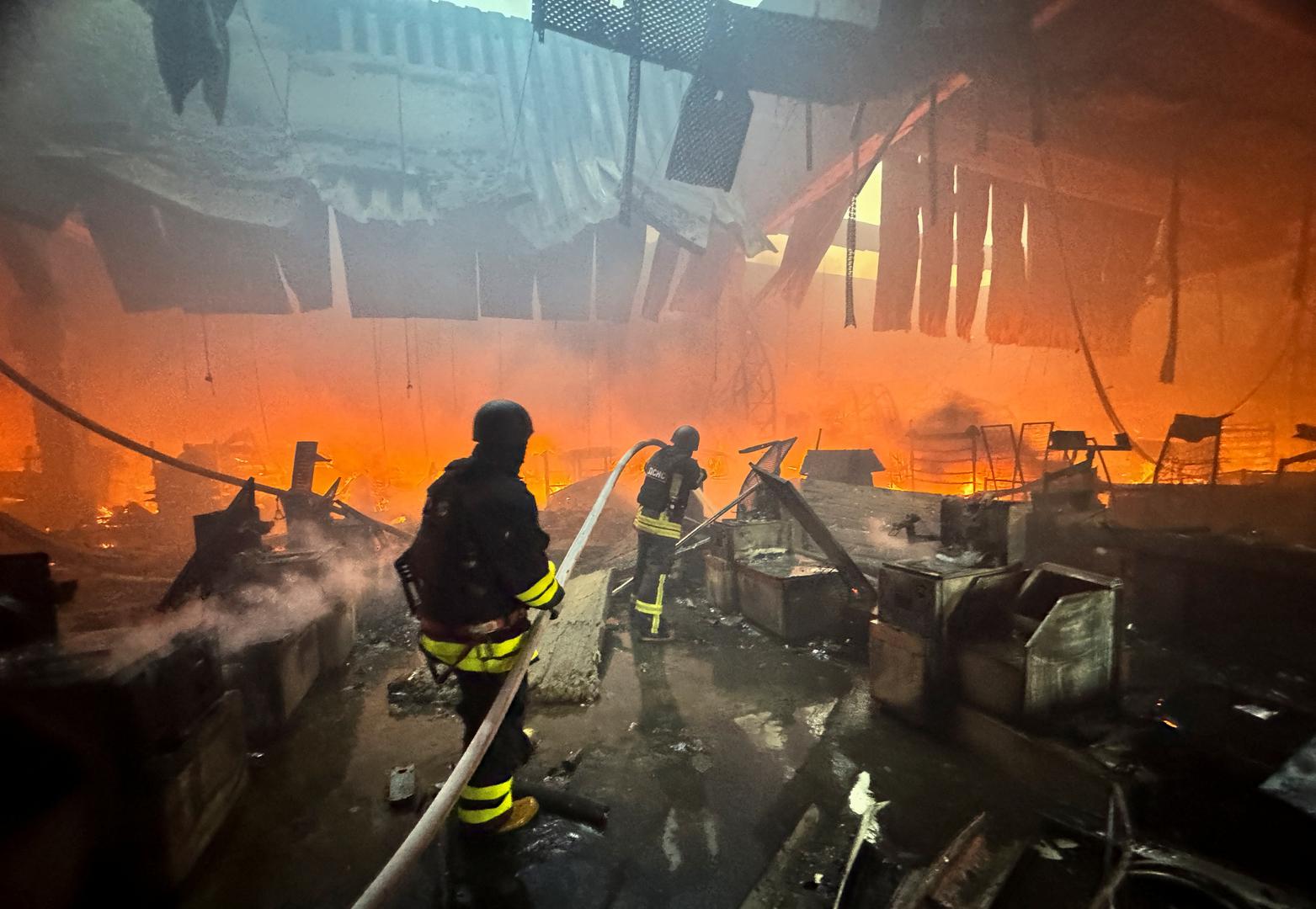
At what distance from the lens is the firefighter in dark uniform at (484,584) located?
113 inches

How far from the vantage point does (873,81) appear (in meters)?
5.26

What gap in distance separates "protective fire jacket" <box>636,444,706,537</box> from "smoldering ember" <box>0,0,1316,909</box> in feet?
0.22

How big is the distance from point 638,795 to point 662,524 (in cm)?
310

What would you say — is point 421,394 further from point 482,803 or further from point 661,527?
point 482,803

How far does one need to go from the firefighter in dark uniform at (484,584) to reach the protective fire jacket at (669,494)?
3.14 metres

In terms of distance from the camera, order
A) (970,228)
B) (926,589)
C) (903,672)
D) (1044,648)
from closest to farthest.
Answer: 1. (1044,648)
2. (926,589)
3. (903,672)
4. (970,228)

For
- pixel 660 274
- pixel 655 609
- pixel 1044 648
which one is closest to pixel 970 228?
pixel 660 274

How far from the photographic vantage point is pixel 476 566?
2869mm

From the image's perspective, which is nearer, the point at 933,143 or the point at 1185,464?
the point at 933,143

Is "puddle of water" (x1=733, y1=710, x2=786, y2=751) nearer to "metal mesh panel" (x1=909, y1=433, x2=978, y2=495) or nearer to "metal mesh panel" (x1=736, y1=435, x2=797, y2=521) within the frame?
"metal mesh panel" (x1=736, y1=435, x2=797, y2=521)

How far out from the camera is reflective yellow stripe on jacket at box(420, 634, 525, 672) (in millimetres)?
2898

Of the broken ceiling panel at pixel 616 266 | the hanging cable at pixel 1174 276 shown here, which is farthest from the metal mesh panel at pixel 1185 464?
the broken ceiling panel at pixel 616 266

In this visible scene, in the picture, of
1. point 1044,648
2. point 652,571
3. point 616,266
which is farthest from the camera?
point 616,266

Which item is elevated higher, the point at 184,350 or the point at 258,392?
the point at 184,350
